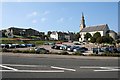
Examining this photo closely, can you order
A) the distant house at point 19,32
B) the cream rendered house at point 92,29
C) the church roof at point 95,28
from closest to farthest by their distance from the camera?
the cream rendered house at point 92,29 < the church roof at point 95,28 < the distant house at point 19,32

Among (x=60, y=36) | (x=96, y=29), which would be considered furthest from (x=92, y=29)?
(x=60, y=36)

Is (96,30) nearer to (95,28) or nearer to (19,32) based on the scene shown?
(95,28)

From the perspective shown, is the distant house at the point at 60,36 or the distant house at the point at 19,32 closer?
the distant house at the point at 19,32

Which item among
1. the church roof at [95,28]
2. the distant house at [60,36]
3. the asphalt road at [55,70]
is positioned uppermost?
the church roof at [95,28]

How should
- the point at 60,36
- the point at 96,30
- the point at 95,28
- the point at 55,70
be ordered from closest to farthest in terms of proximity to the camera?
the point at 55,70
the point at 96,30
the point at 95,28
the point at 60,36

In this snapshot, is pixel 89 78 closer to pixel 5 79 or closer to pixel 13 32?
pixel 5 79

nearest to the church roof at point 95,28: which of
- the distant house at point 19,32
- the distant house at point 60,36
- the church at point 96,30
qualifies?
the church at point 96,30

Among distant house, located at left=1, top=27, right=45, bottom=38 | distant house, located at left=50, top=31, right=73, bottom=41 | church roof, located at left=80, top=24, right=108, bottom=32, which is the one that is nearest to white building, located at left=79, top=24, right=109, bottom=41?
church roof, located at left=80, top=24, right=108, bottom=32

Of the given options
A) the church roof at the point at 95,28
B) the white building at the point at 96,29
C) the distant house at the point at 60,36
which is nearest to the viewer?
the white building at the point at 96,29

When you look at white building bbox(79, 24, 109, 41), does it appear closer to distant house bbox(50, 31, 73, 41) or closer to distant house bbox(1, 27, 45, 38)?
distant house bbox(50, 31, 73, 41)

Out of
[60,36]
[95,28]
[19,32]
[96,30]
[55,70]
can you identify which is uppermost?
[95,28]

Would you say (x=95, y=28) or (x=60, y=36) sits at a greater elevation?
(x=95, y=28)

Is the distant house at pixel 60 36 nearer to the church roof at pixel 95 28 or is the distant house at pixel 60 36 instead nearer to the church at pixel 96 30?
the church at pixel 96 30

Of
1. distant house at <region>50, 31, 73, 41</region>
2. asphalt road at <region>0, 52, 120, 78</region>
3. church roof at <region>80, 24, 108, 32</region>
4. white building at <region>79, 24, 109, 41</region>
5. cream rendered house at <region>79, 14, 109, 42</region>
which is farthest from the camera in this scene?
distant house at <region>50, 31, 73, 41</region>
